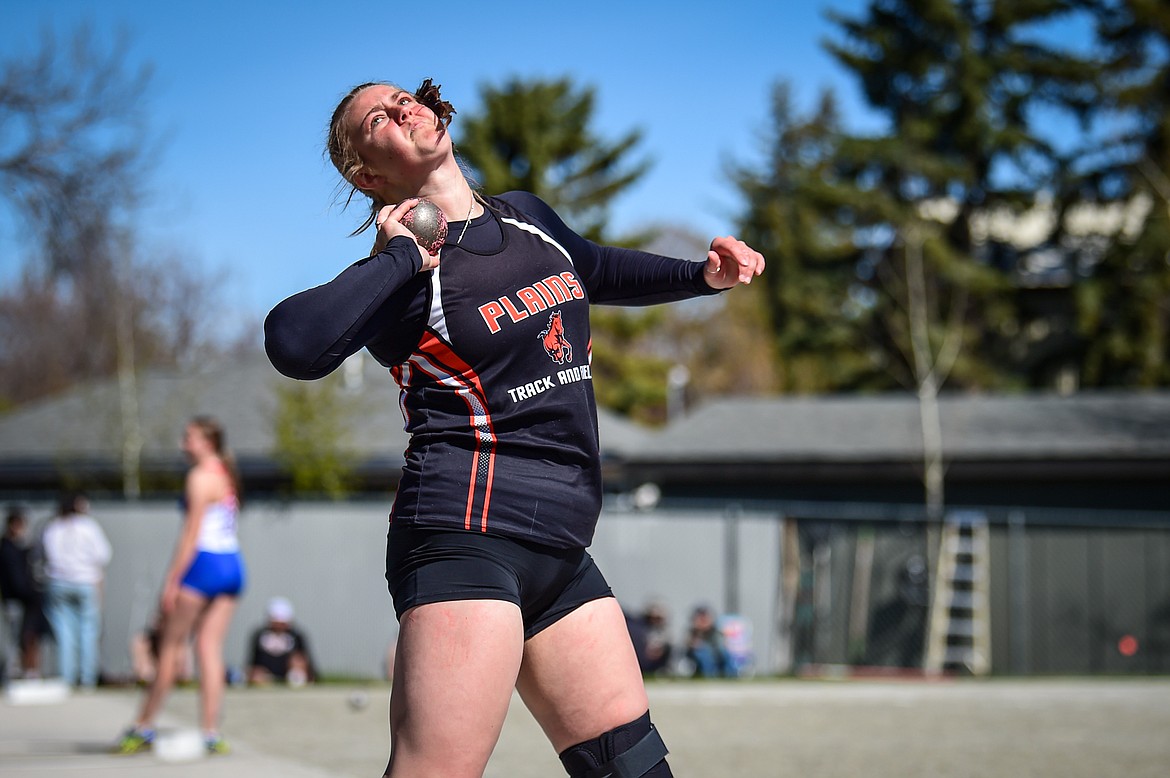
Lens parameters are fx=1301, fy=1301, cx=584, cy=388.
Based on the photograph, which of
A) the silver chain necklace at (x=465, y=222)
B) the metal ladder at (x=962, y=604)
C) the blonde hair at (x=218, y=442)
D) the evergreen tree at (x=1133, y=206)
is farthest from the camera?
the evergreen tree at (x=1133, y=206)

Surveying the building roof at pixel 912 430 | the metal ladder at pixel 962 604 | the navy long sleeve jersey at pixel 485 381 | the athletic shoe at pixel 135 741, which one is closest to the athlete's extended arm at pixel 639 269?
the navy long sleeve jersey at pixel 485 381

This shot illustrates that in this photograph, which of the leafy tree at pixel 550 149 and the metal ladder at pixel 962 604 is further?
the leafy tree at pixel 550 149

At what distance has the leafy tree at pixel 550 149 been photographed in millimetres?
33844

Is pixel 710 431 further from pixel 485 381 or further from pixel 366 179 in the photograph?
pixel 485 381

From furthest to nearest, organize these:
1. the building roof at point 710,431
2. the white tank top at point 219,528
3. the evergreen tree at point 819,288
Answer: the evergreen tree at point 819,288 → the building roof at point 710,431 → the white tank top at point 219,528

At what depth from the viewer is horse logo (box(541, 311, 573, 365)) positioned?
280cm

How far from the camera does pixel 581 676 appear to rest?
2.84 meters

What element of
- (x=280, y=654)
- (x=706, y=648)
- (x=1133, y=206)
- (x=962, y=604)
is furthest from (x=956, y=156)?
(x=280, y=654)

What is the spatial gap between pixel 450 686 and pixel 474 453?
1.57 feet

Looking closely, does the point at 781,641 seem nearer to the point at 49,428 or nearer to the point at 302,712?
the point at 302,712

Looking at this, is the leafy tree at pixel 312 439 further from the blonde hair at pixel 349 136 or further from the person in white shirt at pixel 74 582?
the blonde hair at pixel 349 136

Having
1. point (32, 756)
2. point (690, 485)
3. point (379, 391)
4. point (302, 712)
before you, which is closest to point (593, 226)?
point (379, 391)

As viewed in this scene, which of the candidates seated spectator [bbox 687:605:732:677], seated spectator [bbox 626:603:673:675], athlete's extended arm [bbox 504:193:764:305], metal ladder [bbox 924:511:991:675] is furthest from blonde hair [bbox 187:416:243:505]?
metal ladder [bbox 924:511:991:675]

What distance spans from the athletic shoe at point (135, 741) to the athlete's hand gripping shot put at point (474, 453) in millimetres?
5197
